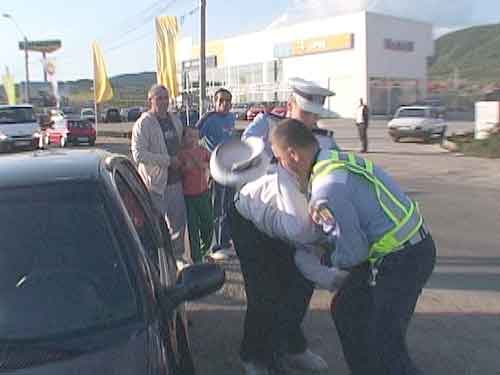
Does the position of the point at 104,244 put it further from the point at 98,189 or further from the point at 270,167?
the point at 270,167

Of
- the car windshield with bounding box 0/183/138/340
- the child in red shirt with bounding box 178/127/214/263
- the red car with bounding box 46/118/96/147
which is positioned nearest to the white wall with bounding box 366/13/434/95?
the red car with bounding box 46/118/96/147

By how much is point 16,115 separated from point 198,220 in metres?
23.1

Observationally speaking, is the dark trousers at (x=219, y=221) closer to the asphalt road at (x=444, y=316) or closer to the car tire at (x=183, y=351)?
the asphalt road at (x=444, y=316)

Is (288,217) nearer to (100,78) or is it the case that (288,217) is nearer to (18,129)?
(18,129)

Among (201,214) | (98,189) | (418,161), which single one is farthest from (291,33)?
(98,189)

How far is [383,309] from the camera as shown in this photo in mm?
3336

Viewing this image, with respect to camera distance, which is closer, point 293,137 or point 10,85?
point 293,137

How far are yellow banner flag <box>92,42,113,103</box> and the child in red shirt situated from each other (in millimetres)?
26839

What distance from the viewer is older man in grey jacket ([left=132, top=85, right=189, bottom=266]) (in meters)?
6.35

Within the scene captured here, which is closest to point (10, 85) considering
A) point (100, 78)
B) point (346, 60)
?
point (100, 78)

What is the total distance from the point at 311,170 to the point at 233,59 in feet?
215

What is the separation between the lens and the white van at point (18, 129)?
88.1 ft

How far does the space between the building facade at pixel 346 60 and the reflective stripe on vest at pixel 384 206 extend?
49.1 m

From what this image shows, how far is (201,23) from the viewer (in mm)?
23062
